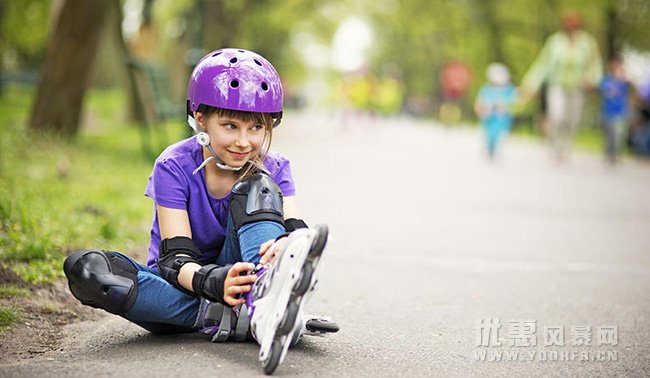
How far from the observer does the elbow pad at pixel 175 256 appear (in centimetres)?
379

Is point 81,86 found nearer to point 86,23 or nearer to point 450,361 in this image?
point 86,23

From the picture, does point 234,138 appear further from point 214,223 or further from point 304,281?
point 304,281

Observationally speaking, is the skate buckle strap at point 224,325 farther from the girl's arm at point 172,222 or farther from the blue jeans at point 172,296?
the girl's arm at point 172,222

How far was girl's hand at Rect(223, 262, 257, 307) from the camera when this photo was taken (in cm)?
350

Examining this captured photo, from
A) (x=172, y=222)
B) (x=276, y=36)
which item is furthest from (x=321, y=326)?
(x=276, y=36)

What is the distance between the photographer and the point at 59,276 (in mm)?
5012

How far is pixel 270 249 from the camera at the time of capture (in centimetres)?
348

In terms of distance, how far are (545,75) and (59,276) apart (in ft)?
37.7

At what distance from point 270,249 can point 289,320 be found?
0.35m

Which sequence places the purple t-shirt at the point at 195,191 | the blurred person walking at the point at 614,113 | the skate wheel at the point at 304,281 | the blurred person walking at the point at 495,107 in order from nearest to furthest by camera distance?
1. the skate wheel at the point at 304,281
2. the purple t-shirt at the point at 195,191
3. the blurred person walking at the point at 614,113
4. the blurred person walking at the point at 495,107

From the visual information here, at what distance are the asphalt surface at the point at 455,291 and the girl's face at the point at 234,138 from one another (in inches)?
30.6

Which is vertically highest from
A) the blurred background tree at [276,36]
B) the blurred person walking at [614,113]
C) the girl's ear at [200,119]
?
the blurred background tree at [276,36]

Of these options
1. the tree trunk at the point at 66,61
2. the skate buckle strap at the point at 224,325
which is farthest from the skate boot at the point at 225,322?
the tree trunk at the point at 66,61

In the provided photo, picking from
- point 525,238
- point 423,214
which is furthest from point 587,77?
point 525,238
